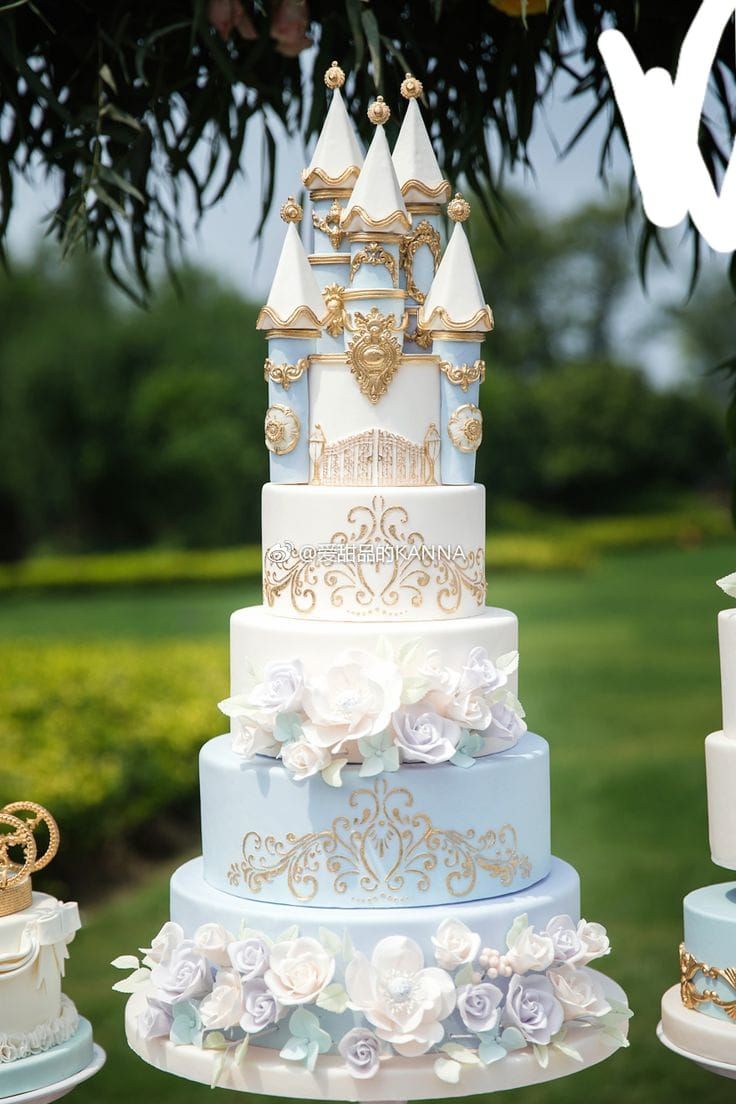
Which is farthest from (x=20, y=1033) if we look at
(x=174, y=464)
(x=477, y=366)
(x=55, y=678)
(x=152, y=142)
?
(x=174, y=464)

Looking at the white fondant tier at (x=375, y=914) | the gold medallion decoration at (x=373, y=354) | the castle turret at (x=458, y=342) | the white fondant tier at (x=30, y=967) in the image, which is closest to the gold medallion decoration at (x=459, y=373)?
the castle turret at (x=458, y=342)

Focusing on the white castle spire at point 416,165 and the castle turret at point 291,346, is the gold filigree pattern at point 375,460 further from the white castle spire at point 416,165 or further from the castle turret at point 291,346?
the white castle spire at point 416,165

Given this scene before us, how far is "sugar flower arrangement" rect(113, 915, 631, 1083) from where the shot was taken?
2.64 meters

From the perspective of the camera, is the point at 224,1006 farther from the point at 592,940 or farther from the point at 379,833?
the point at 592,940

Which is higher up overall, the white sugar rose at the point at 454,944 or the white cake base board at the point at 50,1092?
the white sugar rose at the point at 454,944

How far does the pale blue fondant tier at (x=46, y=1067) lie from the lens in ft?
9.46

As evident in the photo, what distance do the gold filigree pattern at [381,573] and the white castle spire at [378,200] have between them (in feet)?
1.94

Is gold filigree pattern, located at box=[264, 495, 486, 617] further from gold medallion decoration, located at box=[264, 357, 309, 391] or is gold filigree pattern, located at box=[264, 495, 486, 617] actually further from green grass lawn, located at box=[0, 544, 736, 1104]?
green grass lawn, located at box=[0, 544, 736, 1104]

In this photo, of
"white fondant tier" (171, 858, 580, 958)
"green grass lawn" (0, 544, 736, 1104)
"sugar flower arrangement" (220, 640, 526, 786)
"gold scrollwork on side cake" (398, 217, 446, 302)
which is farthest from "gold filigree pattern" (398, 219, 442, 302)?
"green grass lawn" (0, 544, 736, 1104)

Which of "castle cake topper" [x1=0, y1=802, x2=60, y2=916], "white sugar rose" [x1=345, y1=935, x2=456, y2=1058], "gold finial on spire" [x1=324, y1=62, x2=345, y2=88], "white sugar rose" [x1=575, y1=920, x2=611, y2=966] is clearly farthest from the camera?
"gold finial on spire" [x1=324, y1=62, x2=345, y2=88]

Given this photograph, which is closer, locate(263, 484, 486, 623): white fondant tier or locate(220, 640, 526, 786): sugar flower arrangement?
locate(220, 640, 526, 786): sugar flower arrangement

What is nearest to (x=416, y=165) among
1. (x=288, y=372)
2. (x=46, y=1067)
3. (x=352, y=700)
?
(x=288, y=372)

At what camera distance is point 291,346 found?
9.98 feet

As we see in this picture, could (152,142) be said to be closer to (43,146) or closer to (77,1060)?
(43,146)
